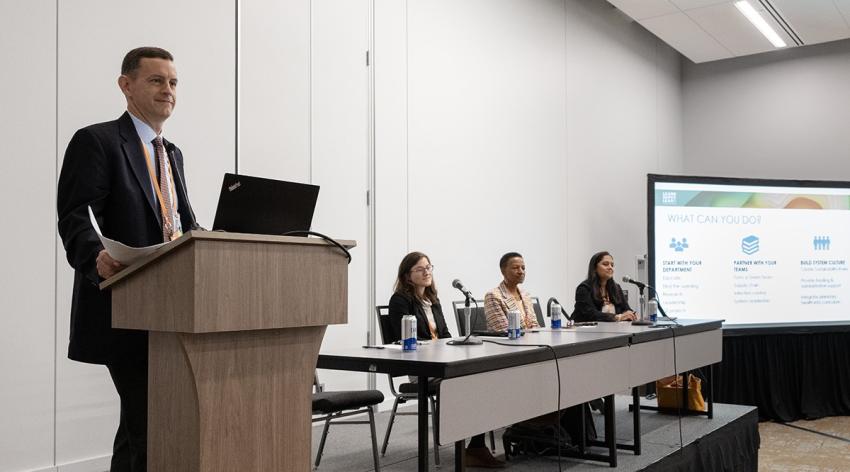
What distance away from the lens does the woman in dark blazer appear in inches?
220

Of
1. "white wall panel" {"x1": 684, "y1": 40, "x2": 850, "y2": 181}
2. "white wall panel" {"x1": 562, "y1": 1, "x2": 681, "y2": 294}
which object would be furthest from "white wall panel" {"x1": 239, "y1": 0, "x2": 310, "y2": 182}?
"white wall panel" {"x1": 684, "y1": 40, "x2": 850, "y2": 181}

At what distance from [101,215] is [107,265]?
0.23 m

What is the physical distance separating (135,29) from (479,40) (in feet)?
10.2

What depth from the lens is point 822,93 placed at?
851 cm

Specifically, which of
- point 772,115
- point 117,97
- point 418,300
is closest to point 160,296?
point 117,97

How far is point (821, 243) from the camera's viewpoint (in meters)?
7.28

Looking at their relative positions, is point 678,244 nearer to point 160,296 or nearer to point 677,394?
point 677,394

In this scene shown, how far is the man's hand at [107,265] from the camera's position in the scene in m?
1.63

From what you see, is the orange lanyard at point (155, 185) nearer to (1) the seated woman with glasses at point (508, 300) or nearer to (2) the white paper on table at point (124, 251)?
(2) the white paper on table at point (124, 251)

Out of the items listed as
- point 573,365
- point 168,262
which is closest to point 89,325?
point 168,262

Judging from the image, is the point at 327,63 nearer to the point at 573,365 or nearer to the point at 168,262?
the point at 573,365

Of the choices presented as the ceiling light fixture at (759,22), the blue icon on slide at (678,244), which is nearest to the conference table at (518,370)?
the blue icon on slide at (678,244)

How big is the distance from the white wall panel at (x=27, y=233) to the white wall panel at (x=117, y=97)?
6 cm

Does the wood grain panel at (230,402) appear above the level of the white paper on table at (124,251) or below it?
below
